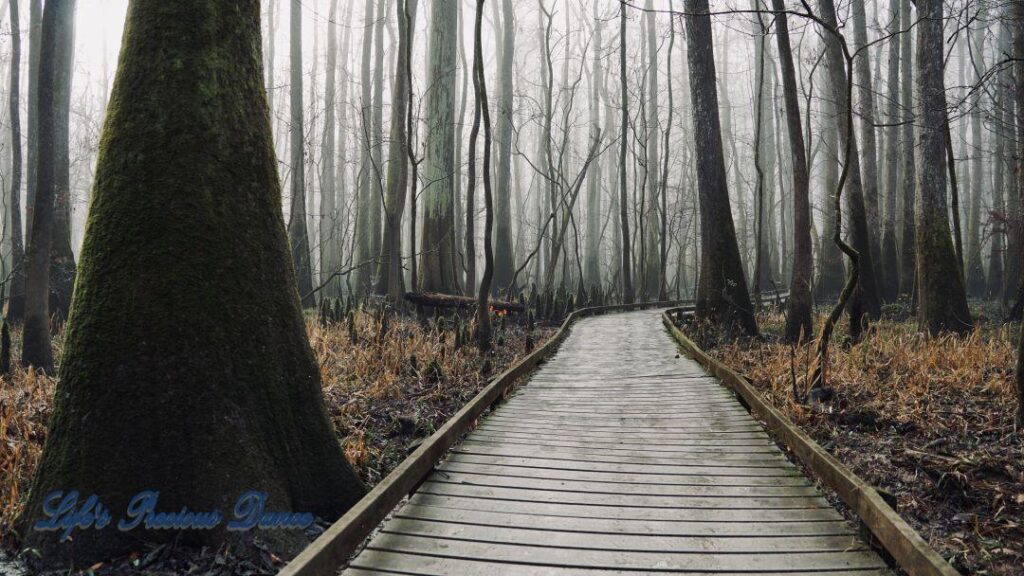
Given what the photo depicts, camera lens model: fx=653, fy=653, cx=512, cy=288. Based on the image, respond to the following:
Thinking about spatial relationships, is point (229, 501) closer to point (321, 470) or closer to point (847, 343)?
point (321, 470)

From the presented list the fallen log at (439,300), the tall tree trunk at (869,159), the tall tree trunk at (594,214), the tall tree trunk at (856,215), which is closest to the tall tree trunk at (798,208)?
the tall tree trunk at (856,215)

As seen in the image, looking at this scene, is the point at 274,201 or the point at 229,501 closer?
the point at 229,501

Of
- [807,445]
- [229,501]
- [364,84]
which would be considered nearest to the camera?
[229,501]

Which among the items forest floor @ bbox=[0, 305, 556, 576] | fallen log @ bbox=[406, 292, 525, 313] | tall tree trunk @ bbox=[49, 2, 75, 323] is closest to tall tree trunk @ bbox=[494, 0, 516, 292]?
fallen log @ bbox=[406, 292, 525, 313]

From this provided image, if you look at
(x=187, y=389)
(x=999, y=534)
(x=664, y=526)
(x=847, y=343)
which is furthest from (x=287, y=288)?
(x=847, y=343)

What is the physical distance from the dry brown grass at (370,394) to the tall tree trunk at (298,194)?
16.8ft

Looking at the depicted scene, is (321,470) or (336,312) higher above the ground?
(336,312)

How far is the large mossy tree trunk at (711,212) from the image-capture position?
10.6 m

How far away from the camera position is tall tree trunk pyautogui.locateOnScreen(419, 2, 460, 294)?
46.1 feet

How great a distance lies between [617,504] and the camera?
3.79m

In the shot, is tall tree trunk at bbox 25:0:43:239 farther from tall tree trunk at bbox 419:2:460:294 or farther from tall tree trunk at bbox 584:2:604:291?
tall tree trunk at bbox 584:2:604:291

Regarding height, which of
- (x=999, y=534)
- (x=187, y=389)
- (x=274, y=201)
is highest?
(x=274, y=201)

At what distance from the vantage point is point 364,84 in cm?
Answer: 2469

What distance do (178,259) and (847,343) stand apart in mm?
8654
